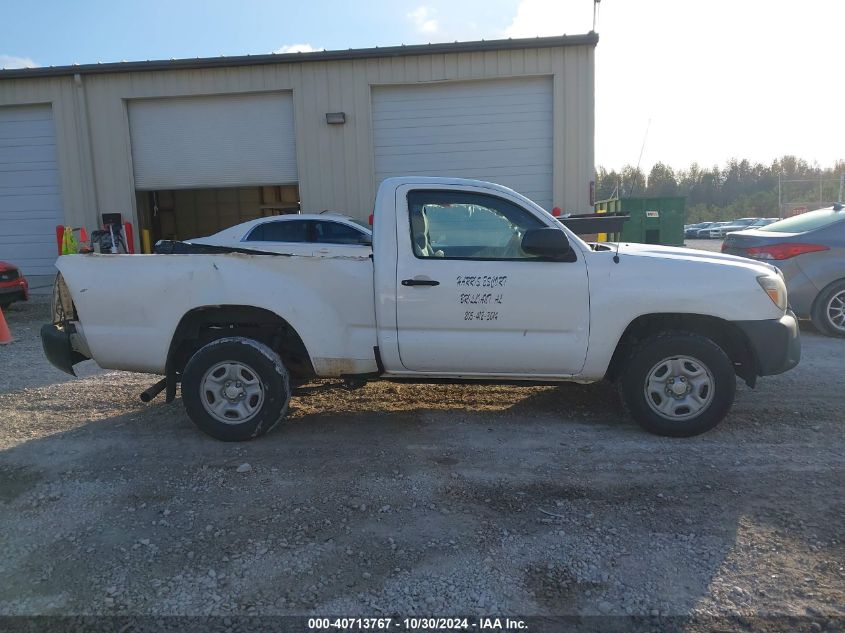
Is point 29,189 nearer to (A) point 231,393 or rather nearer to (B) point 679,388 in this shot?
(A) point 231,393

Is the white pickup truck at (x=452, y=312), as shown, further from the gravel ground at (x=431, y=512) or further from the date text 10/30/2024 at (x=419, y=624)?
the date text 10/30/2024 at (x=419, y=624)

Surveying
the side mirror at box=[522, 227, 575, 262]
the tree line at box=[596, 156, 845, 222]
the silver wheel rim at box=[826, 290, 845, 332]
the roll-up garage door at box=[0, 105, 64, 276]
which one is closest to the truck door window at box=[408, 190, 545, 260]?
the side mirror at box=[522, 227, 575, 262]

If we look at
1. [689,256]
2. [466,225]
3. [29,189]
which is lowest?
[689,256]

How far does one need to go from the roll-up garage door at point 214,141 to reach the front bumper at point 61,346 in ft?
32.8

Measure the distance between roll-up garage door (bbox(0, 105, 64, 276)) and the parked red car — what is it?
14.1 ft

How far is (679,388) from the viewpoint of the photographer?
447cm

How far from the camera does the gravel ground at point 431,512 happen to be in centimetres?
280

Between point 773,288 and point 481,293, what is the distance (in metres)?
2.06

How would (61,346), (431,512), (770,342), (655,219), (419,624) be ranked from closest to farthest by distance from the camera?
(419,624), (431,512), (770,342), (61,346), (655,219)

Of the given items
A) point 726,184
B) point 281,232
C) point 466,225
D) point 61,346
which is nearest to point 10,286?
point 281,232

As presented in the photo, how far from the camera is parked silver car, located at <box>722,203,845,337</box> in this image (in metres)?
7.75

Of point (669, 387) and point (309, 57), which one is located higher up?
point (309, 57)

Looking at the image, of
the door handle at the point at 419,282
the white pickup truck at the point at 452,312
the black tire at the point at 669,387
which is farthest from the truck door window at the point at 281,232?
the black tire at the point at 669,387

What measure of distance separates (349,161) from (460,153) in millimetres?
2470
